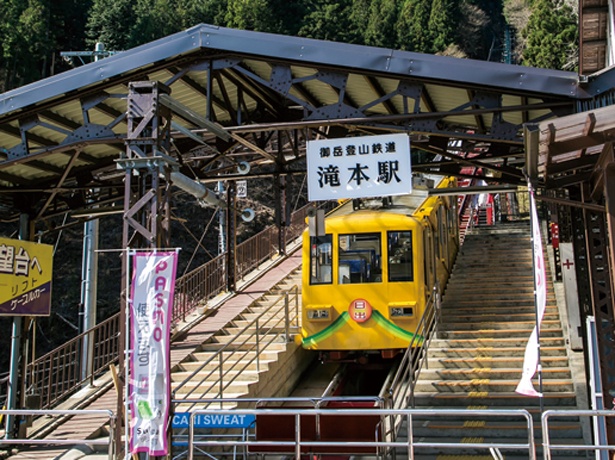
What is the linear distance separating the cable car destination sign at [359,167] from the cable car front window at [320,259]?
12.4 ft

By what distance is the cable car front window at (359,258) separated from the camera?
1395cm

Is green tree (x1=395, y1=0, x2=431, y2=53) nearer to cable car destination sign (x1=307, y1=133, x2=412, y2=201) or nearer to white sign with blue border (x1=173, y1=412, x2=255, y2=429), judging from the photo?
cable car destination sign (x1=307, y1=133, x2=412, y2=201)

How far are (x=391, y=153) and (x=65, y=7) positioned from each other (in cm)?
4882

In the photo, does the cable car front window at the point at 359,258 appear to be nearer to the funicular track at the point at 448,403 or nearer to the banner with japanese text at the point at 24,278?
the funicular track at the point at 448,403

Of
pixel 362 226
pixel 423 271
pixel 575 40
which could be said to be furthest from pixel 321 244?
pixel 575 40

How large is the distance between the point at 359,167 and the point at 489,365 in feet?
18.1

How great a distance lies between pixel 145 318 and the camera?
8117 millimetres

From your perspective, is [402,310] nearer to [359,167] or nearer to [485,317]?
[485,317]

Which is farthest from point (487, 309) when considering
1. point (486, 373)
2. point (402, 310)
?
point (402, 310)

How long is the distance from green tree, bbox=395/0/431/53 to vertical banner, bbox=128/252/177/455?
5137cm

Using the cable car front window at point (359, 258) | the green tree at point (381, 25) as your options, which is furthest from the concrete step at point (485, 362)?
the green tree at point (381, 25)

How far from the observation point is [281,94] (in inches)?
443

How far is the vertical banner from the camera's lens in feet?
26.1

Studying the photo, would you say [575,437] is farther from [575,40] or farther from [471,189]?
[575,40]
